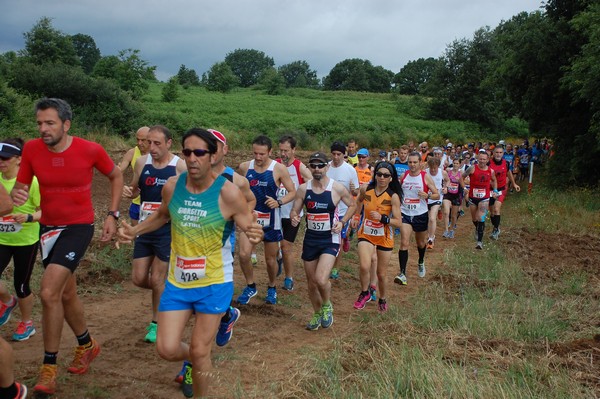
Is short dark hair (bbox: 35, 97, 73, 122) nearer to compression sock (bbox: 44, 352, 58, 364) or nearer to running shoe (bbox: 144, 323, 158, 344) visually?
compression sock (bbox: 44, 352, 58, 364)

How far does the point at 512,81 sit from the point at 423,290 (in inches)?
725

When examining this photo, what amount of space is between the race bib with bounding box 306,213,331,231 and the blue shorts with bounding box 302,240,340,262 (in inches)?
7.6

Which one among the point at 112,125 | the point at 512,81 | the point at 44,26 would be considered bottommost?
the point at 112,125

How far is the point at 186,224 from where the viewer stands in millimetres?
4363

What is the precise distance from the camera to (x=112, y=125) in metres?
25.4

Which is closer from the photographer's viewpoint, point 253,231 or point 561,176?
point 253,231

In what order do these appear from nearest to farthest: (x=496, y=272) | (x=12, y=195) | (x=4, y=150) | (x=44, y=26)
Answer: (x=12, y=195) < (x=4, y=150) < (x=496, y=272) < (x=44, y=26)

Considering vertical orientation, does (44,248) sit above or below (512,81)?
below

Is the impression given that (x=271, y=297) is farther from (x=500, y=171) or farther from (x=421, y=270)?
(x=500, y=171)

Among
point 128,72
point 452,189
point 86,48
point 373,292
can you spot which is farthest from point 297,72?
point 373,292

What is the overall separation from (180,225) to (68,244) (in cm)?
124

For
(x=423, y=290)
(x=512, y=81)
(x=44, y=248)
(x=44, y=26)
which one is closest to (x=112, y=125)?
(x=44, y=26)

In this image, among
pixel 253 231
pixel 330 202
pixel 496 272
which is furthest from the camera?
pixel 496 272

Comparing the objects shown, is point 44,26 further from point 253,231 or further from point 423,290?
point 253,231
